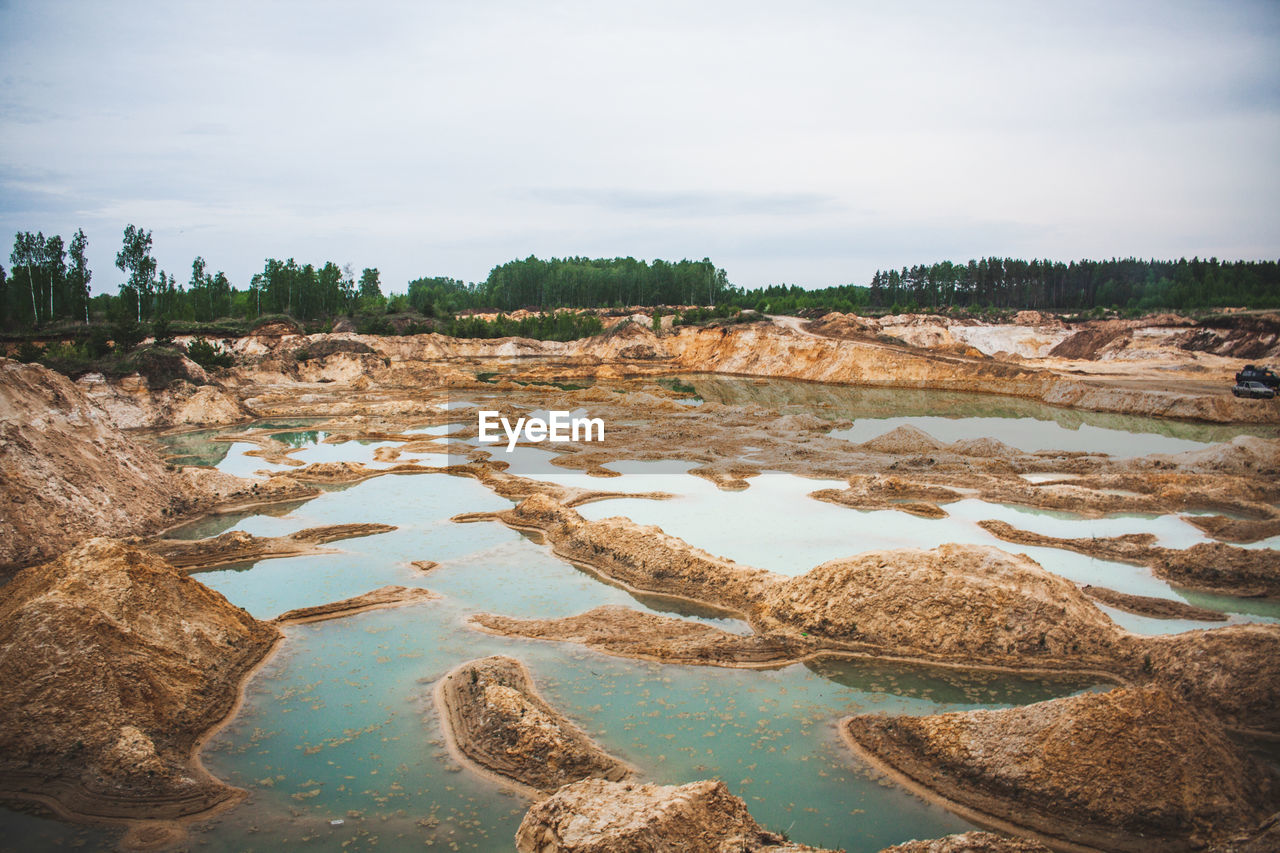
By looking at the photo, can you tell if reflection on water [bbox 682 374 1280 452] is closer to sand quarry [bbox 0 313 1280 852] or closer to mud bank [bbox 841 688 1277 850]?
sand quarry [bbox 0 313 1280 852]

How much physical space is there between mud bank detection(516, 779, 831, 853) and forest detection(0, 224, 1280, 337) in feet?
142

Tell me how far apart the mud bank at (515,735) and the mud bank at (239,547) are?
7302 millimetres

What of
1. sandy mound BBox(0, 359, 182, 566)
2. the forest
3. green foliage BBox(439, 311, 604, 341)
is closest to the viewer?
sandy mound BBox(0, 359, 182, 566)

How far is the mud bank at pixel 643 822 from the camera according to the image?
5.41 metres

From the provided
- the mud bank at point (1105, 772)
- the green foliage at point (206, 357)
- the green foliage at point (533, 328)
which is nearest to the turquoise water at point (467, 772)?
the mud bank at point (1105, 772)

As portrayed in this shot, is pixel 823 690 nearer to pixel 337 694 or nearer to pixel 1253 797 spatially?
pixel 1253 797

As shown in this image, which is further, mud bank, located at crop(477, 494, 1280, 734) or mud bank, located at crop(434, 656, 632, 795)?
mud bank, located at crop(477, 494, 1280, 734)

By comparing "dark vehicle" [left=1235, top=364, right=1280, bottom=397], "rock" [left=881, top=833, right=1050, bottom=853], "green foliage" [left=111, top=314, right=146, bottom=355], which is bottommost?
"rock" [left=881, top=833, right=1050, bottom=853]

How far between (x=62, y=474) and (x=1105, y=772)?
18325 millimetres

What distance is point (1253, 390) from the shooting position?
3481 centimetres

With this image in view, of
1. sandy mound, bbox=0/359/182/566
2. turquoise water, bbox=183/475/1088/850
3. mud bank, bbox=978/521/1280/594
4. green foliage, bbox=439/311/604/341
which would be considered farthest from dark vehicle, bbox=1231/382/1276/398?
green foliage, bbox=439/311/604/341

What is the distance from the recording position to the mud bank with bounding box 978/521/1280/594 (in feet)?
40.4

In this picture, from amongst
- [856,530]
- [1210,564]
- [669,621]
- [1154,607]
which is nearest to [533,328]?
[856,530]

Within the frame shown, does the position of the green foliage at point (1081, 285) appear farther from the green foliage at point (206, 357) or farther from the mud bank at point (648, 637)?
the mud bank at point (648, 637)
